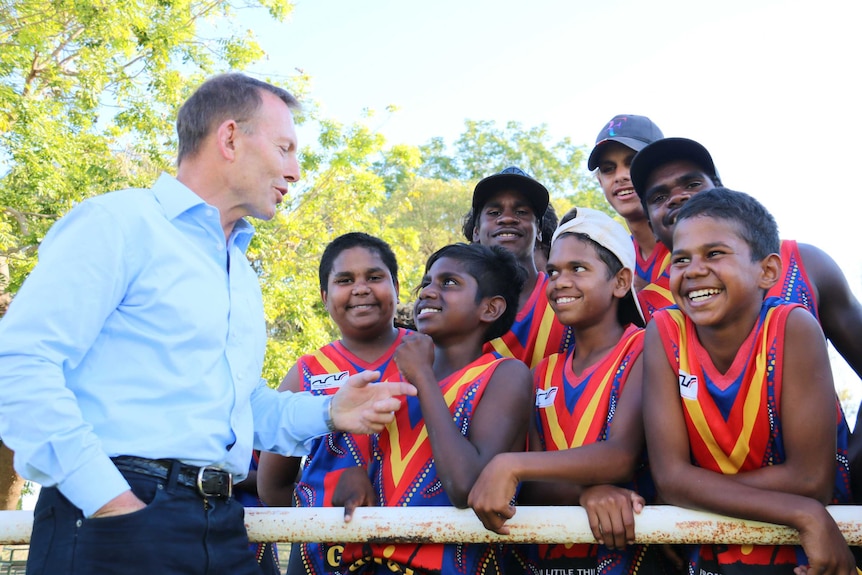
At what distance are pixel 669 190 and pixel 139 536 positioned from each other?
2.71 m

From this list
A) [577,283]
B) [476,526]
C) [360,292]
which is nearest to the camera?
[476,526]

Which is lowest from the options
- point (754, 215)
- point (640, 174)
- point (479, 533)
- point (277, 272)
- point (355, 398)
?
point (479, 533)

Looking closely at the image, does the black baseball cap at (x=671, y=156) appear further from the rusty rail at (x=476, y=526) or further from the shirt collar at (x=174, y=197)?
the shirt collar at (x=174, y=197)

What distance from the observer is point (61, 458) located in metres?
2.07

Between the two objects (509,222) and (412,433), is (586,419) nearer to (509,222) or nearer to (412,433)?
(412,433)

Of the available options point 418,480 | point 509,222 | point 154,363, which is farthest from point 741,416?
point 509,222

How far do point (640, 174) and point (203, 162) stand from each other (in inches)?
83.1

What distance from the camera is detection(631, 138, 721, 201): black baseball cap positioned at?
3791 millimetres

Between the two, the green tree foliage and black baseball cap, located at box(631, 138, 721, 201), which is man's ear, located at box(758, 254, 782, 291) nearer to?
black baseball cap, located at box(631, 138, 721, 201)

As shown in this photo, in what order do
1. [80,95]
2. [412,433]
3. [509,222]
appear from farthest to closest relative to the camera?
[80,95] < [509,222] < [412,433]

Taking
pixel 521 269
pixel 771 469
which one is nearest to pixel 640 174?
pixel 521 269

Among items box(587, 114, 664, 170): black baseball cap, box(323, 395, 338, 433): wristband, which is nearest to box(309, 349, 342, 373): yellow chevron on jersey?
box(323, 395, 338, 433): wristband

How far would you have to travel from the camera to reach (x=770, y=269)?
9.37 feet

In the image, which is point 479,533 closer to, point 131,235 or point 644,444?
point 644,444
